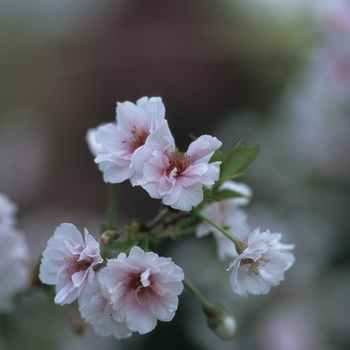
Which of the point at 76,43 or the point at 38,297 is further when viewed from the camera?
the point at 76,43

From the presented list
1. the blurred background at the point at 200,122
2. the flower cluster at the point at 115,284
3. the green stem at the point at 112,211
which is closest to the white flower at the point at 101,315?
the flower cluster at the point at 115,284

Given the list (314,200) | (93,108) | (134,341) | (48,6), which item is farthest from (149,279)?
(48,6)

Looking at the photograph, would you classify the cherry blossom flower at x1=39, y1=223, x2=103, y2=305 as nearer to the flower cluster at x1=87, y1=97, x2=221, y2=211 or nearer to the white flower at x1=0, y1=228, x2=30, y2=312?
the flower cluster at x1=87, y1=97, x2=221, y2=211

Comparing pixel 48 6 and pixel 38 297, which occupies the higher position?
pixel 48 6

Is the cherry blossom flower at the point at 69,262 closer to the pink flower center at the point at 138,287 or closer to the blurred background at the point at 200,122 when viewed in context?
the pink flower center at the point at 138,287

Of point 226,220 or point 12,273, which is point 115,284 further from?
point 12,273

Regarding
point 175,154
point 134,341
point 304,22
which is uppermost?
point 175,154

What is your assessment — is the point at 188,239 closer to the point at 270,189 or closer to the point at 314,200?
the point at 270,189

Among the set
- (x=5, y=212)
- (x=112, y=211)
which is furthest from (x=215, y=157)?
(x=5, y=212)
